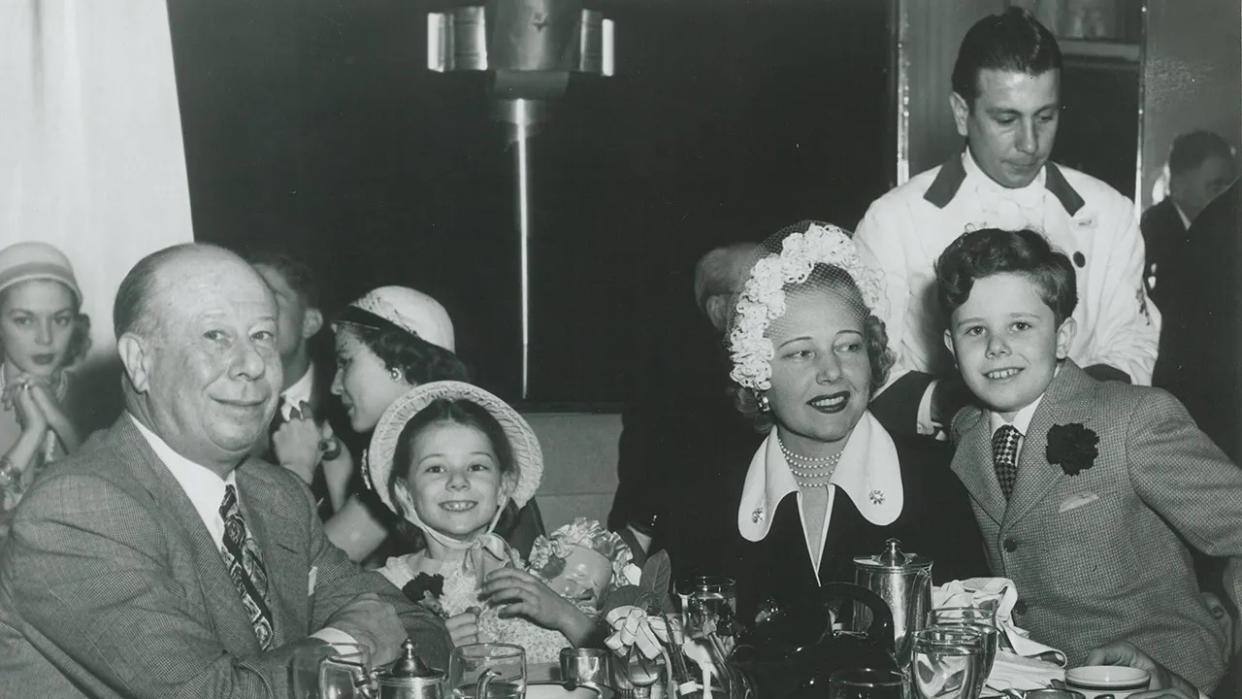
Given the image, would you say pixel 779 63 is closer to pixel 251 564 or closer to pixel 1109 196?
pixel 1109 196

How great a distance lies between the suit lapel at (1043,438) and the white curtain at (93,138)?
3127mm

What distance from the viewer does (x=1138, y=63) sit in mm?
5219

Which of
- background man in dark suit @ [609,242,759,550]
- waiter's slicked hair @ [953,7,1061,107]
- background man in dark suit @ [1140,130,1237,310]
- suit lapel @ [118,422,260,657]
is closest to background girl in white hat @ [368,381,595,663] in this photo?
background man in dark suit @ [609,242,759,550]

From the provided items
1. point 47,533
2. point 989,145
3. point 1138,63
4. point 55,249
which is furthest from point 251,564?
point 1138,63

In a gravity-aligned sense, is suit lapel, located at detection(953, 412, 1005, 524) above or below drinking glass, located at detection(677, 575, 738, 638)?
below

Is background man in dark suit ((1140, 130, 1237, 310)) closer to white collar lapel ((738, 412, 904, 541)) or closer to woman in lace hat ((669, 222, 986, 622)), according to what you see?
woman in lace hat ((669, 222, 986, 622))

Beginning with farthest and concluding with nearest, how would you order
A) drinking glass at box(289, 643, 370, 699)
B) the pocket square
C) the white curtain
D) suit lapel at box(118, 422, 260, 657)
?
the white curtain < the pocket square < suit lapel at box(118, 422, 260, 657) < drinking glass at box(289, 643, 370, 699)

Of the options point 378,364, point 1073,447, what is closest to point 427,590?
point 378,364

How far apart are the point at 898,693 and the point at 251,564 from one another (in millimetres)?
1591

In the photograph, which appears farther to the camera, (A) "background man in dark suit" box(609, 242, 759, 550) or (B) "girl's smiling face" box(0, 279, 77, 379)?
(A) "background man in dark suit" box(609, 242, 759, 550)

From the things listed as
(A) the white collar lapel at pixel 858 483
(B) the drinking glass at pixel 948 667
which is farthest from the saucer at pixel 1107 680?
(A) the white collar lapel at pixel 858 483

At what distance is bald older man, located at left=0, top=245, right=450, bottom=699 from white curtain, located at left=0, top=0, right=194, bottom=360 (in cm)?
190

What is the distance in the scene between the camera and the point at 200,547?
9.12ft

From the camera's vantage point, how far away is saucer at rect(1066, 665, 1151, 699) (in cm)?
233
